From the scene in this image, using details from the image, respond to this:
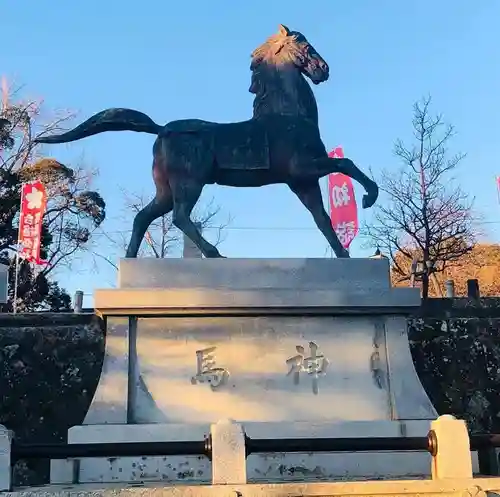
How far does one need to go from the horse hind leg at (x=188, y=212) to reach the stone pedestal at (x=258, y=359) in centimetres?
30

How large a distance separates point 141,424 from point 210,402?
24.6 inches

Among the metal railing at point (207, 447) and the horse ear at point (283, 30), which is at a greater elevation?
the horse ear at point (283, 30)

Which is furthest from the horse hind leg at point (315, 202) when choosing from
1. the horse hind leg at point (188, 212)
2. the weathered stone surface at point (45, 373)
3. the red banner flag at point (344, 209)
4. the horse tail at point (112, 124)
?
the red banner flag at point (344, 209)

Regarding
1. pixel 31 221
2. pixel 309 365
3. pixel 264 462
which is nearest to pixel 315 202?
pixel 309 365

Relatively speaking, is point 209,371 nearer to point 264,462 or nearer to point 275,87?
point 264,462

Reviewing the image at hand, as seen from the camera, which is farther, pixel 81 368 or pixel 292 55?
pixel 81 368

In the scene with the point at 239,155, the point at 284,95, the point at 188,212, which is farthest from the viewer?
the point at 284,95

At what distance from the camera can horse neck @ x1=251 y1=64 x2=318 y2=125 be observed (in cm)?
690

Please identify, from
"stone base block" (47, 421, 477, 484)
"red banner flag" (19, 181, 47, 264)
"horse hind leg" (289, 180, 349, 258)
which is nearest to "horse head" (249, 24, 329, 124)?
"horse hind leg" (289, 180, 349, 258)

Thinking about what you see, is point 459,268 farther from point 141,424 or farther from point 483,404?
point 141,424

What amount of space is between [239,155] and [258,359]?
2093 millimetres

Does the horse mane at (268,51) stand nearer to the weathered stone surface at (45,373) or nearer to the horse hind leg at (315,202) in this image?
the horse hind leg at (315,202)

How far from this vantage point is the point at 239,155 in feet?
21.7

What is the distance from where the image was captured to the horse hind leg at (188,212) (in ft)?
20.9
